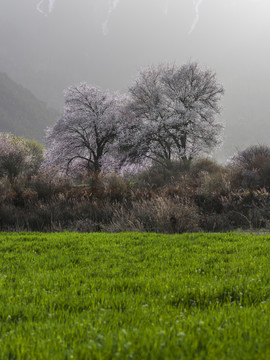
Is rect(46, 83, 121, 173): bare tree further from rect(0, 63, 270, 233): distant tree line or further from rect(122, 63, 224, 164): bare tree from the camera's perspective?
rect(122, 63, 224, 164): bare tree

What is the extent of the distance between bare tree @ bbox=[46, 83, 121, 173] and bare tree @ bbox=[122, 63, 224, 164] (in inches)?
84.4

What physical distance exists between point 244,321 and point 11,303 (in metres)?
2.89

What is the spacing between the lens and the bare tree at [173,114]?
30.1 meters

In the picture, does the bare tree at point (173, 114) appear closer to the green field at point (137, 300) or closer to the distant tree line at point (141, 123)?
the distant tree line at point (141, 123)

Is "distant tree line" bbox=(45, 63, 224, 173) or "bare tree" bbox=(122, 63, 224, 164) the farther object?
"distant tree line" bbox=(45, 63, 224, 173)

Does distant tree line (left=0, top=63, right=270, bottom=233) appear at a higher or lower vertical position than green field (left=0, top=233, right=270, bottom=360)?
higher

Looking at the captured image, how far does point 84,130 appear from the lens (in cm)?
3177

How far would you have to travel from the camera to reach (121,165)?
3112 centimetres

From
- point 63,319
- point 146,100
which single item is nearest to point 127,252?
point 63,319

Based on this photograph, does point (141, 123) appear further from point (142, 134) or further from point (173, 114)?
point (173, 114)

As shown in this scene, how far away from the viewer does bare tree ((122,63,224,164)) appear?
98.9ft

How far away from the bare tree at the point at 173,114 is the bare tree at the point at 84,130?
2143 millimetres

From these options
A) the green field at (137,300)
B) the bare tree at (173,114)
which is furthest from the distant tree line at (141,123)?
the green field at (137,300)

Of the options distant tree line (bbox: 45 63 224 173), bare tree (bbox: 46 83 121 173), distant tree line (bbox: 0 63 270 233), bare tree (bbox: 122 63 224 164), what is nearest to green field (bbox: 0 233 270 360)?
distant tree line (bbox: 0 63 270 233)
